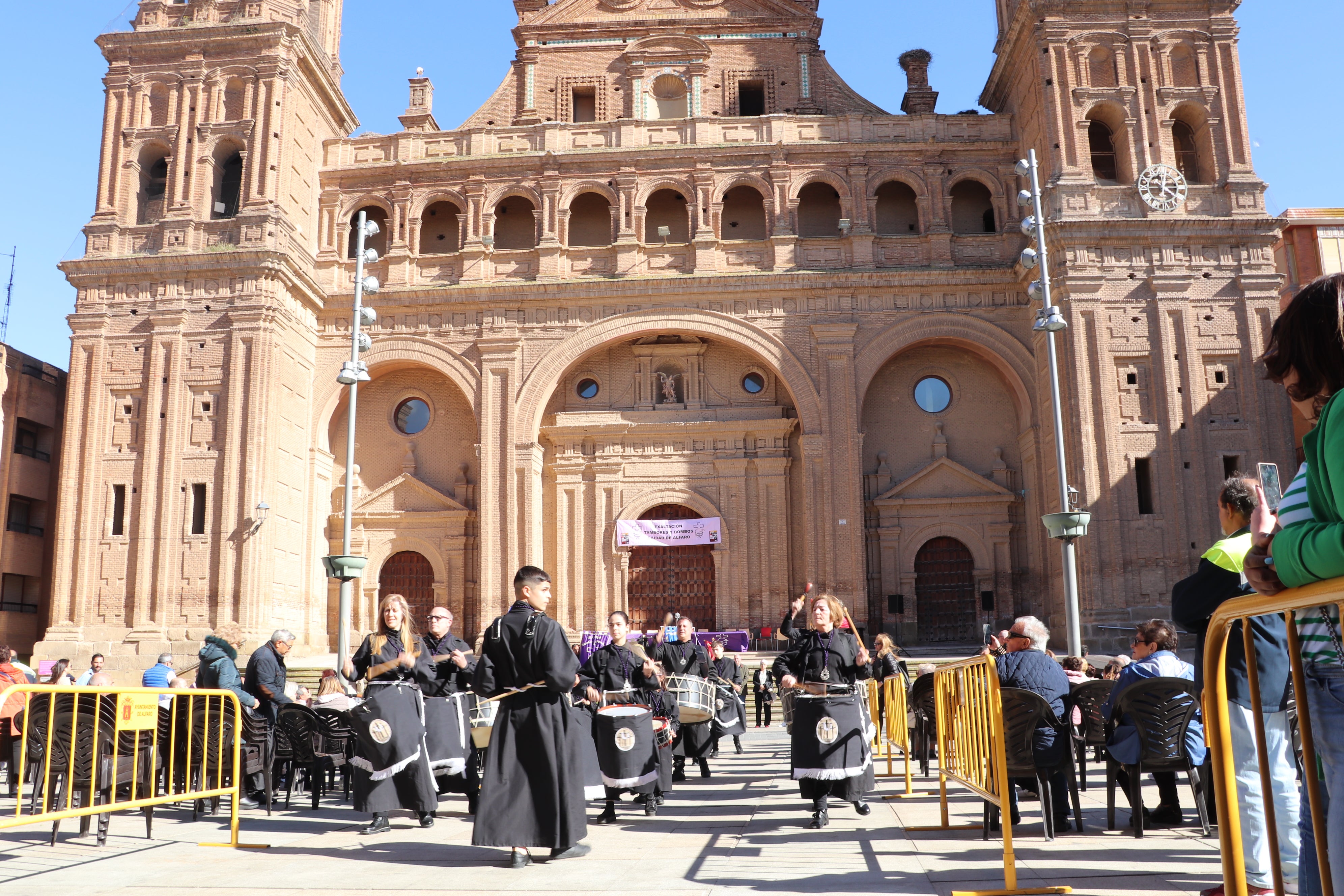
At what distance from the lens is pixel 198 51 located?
26.7 m

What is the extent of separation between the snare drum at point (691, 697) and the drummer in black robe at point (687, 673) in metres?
0.89

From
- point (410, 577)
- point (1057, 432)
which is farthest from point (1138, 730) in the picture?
point (410, 577)

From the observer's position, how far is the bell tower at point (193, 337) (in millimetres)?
24031

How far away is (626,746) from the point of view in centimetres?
880

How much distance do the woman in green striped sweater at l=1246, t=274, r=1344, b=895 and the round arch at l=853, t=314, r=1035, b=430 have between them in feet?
75.5

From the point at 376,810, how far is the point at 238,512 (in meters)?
17.5

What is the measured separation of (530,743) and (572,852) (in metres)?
0.77

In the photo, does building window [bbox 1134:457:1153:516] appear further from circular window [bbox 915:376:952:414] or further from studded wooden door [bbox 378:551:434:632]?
studded wooden door [bbox 378:551:434:632]

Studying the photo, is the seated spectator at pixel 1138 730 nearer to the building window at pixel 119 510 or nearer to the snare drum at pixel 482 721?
the snare drum at pixel 482 721

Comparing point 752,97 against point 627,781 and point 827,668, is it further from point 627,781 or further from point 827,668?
point 627,781

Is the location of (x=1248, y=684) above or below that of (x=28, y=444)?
below

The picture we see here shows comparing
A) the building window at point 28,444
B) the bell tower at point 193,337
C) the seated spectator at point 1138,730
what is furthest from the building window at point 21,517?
the seated spectator at point 1138,730

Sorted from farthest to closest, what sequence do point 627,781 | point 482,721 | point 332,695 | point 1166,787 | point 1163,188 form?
point 1163,188 → point 332,695 → point 482,721 → point 627,781 → point 1166,787

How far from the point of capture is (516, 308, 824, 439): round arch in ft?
85.3
